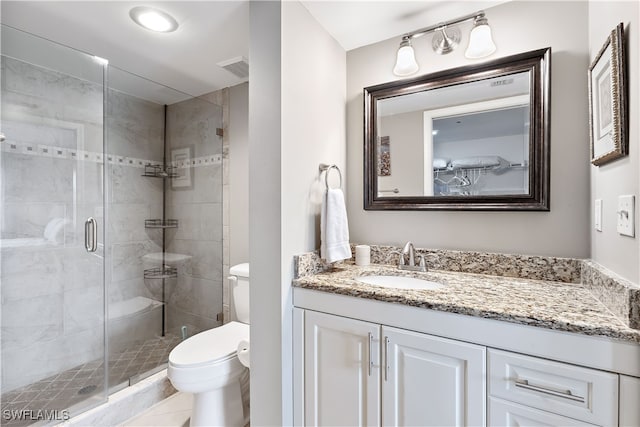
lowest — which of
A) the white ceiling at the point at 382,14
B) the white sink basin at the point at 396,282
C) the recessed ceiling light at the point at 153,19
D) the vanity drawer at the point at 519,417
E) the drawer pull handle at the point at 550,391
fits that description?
the vanity drawer at the point at 519,417

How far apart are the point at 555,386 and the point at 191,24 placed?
2.11 meters

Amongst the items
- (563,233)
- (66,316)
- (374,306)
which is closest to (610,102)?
(563,233)

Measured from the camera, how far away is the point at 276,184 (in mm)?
1285

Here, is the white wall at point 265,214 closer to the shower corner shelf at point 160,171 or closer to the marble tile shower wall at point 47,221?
the marble tile shower wall at point 47,221

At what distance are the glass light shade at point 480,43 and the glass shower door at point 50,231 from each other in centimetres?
218

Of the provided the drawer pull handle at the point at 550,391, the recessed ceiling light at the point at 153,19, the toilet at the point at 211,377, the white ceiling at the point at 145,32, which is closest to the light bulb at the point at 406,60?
the white ceiling at the point at 145,32

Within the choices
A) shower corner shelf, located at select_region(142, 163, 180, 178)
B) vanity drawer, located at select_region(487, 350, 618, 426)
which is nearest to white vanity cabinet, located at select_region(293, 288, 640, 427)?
vanity drawer, located at select_region(487, 350, 618, 426)

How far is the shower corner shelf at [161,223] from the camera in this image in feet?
8.36

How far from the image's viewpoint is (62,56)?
5.82 feet

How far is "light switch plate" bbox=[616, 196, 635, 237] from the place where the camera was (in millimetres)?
810

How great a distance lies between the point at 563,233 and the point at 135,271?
2886 millimetres

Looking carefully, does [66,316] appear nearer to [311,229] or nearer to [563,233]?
[311,229]

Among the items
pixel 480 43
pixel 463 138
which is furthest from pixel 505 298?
pixel 480 43

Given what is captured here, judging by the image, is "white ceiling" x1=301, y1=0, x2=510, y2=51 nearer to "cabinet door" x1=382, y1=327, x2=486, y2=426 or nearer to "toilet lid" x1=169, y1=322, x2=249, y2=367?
"cabinet door" x1=382, y1=327, x2=486, y2=426
